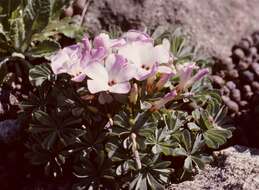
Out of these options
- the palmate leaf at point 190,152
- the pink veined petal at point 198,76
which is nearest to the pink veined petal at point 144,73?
the pink veined petal at point 198,76

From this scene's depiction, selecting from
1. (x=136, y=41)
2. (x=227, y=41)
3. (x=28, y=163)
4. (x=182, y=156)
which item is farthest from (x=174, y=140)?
(x=227, y=41)

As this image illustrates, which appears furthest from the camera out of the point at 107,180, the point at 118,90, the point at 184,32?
the point at 184,32

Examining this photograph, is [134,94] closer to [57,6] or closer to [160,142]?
[160,142]

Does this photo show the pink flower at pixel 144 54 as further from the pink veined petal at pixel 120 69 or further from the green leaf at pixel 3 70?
the green leaf at pixel 3 70

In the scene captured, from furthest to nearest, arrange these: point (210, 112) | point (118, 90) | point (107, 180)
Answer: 1. point (210, 112)
2. point (107, 180)
3. point (118, 90)

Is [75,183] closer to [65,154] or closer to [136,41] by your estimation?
[65,154]

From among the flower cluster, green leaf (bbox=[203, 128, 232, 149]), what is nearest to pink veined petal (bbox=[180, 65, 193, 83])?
the flower cluster

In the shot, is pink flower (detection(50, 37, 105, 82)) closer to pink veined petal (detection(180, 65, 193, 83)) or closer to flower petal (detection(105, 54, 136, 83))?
flower petal (detection(105, 54, 136, 83))
